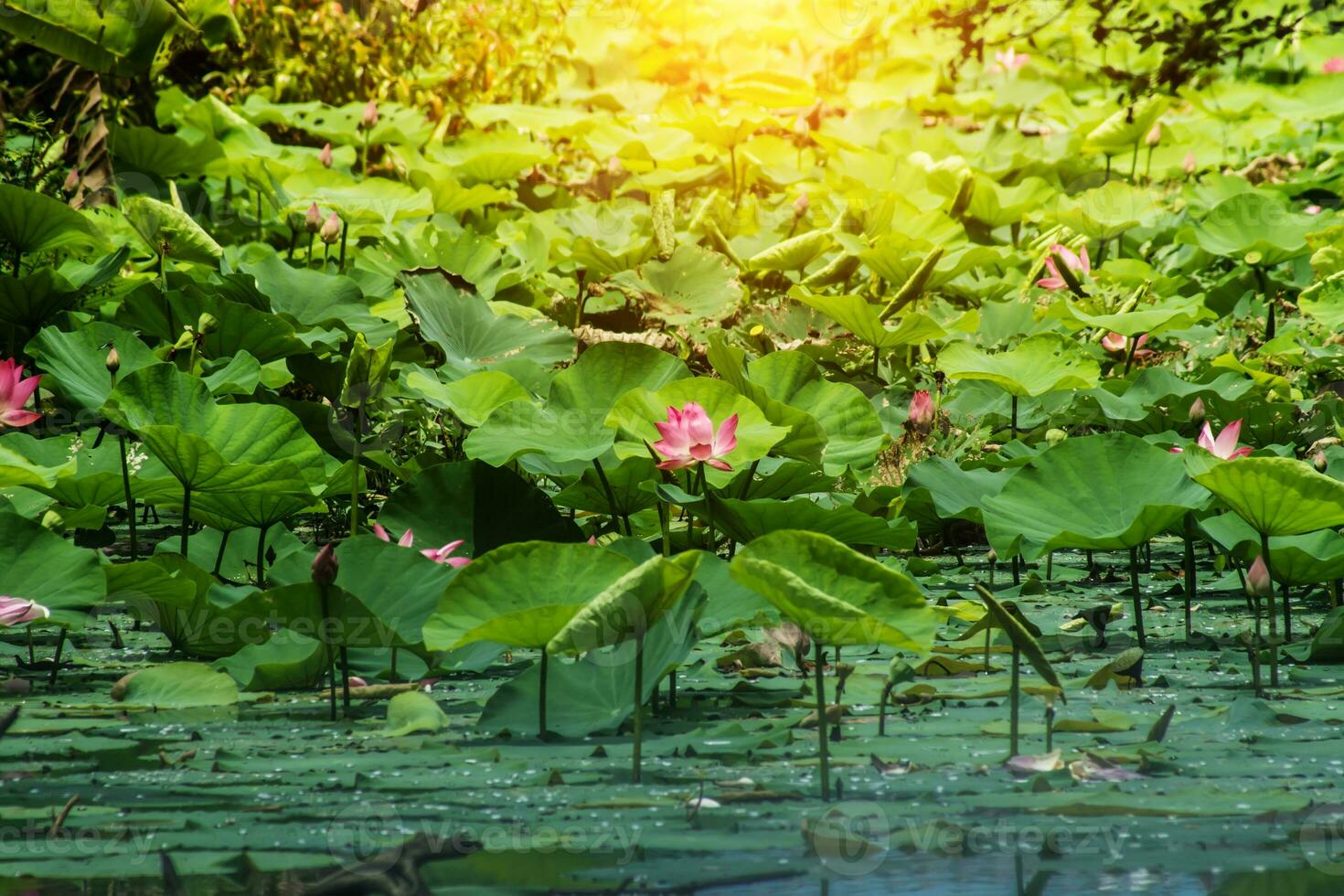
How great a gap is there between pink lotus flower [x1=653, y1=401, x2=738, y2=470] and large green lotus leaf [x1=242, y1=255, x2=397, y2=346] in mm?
1111

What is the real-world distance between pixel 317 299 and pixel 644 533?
936 mm

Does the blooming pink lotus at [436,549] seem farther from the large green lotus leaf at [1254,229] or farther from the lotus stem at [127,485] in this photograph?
the large green lotus leaf at [1254,229]

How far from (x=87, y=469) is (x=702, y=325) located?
1.62m

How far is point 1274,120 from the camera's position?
554cm

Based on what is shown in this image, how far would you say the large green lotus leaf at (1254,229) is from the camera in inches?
129

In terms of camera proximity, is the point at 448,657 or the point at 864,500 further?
the point at 864,500

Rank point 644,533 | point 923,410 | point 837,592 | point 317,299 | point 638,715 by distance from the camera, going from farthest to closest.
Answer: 1. point 317,299
2. point 923,410
3. point 644,533
4. point 837,592
5. point 638,715

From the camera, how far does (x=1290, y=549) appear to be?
1662mm

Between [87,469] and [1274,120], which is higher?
[1274,120]

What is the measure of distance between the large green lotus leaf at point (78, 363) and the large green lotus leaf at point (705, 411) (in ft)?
2.46

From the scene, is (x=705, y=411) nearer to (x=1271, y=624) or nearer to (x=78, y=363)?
(x=1271, y=624)

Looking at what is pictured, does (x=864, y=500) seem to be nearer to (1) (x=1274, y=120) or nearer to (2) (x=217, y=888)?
(2) (x=217, y=888)

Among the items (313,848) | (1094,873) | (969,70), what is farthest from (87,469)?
(969,70)

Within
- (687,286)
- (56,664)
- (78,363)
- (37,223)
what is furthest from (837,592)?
(687,286)
